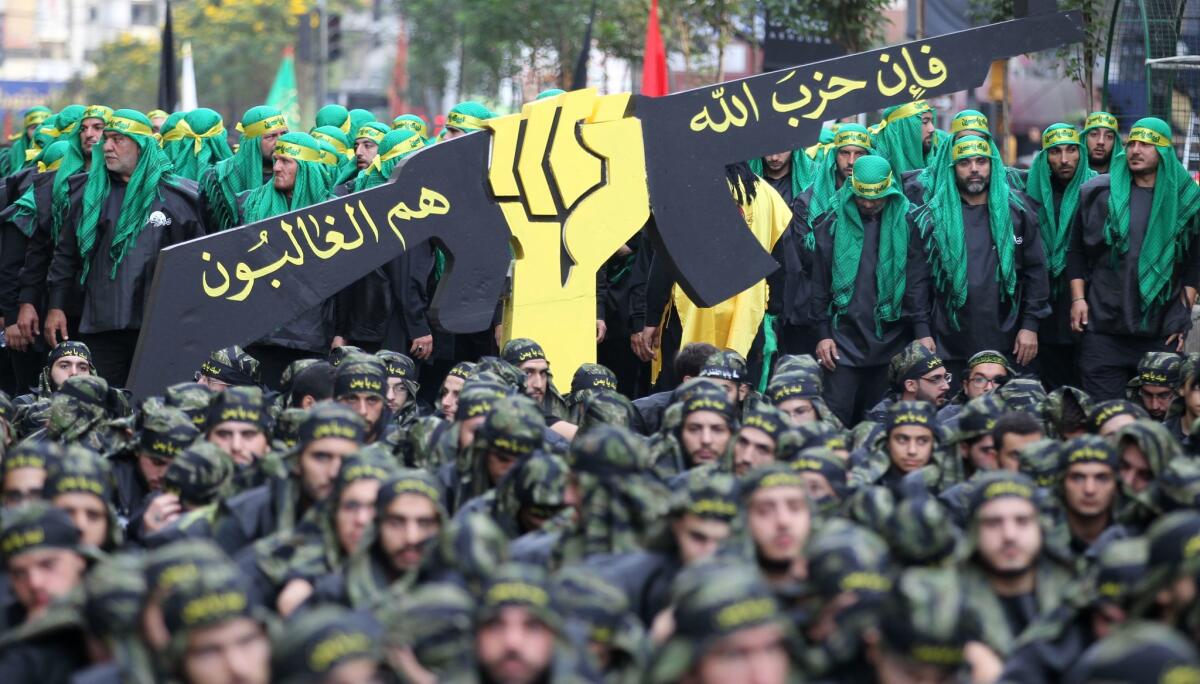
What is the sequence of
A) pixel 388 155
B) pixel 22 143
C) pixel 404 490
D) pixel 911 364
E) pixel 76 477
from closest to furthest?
pixel 404 490
pixel 76 477
pixel 911 364
pixel 388 155
pixel 22 143

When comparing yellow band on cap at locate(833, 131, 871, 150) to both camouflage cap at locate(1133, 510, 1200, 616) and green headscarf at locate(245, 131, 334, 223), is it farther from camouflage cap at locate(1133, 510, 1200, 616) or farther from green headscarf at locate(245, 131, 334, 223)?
camouflage cap at locate(1133, 510, 1200, 616)

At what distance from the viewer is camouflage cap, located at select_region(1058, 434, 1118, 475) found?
7.59 metres

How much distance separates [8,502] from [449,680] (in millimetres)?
2649

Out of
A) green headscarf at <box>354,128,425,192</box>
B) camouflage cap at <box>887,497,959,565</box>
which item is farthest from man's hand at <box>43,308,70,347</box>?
camouflage cap at <box>887,497,959,565</box>

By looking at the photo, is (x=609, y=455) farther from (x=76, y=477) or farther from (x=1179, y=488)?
(x=1179, y=488)

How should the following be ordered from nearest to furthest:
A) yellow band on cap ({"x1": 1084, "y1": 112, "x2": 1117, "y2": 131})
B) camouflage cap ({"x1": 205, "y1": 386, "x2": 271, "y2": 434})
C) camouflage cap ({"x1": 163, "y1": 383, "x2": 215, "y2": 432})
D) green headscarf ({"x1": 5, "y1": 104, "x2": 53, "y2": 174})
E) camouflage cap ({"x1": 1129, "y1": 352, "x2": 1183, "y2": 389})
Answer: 1. camouflage cap ({"x1": 205, "y1": 386, "x2": 271, "y2": 434})
2. camouflage cap ({"x1": 163, "y1": 383, "x2": 215, "y2": 432})
3. camouflage cap ({"x1": 1129, "y1": 352, "x2": 1183, "y2": 389})
4. yellow band on cap ({"x1": 1084, "y1": 112, "x2": 1117, "y2": 131})
5. green headscarf ({"x1": 5, "y1": 104, "x2": 53, "y2": 174})

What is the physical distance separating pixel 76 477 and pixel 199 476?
1012mm

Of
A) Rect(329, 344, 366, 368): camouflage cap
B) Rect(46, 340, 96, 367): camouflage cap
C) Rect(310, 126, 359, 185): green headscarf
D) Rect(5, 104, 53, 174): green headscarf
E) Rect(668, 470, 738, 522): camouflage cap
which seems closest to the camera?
Rect(668, 470, 738, 522): camouflage cap

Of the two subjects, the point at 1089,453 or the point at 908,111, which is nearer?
the point at 1089,453

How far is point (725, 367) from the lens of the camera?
34.0ft

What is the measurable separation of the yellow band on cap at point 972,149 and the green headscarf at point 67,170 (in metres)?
4.82

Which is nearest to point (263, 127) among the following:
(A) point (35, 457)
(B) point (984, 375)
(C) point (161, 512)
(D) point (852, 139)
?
(D) point (852, 139)

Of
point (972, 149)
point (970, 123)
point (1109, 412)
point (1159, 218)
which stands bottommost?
point (1109, 412)

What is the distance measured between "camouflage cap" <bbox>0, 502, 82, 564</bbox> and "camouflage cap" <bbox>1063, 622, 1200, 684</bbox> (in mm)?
3000
